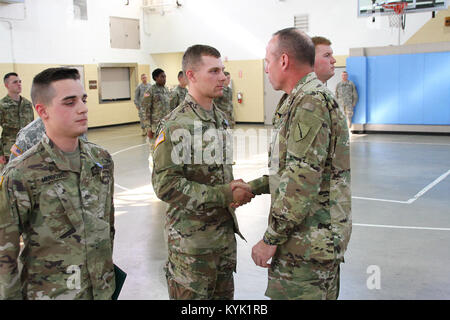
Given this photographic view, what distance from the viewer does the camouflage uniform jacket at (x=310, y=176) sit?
2.15 m

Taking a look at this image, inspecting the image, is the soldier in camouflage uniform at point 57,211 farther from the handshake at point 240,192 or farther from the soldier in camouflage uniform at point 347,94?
the soldier in camouflage uniform at point 347,94

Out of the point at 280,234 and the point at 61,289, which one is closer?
the point at 61,289

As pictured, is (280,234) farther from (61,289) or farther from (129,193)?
(129,193)

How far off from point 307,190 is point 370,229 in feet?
12.6

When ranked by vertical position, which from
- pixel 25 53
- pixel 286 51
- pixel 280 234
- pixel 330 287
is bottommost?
pixel 330 287

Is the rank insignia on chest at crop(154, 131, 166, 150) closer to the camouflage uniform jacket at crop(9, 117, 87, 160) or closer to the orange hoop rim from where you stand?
the camouflage uniform jacket at crop(9, 117, 87, 160)

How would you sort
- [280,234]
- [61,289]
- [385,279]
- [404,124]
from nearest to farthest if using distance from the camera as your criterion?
[61,289] < [280,234] < [385,279] < [404,124]

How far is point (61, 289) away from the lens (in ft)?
6.77

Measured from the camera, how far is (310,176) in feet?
7.02

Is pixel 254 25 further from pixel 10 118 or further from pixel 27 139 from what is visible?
pixel 27 139

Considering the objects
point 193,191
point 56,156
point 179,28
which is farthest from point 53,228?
point 179,28

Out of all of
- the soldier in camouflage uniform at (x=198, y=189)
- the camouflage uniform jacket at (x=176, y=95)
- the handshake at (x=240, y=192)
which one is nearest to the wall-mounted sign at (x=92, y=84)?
the camouflage uniform jacket at (x=176, y=95)

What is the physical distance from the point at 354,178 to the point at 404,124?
684 cm

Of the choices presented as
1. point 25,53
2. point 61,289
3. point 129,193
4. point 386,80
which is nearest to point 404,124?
point 386,80
